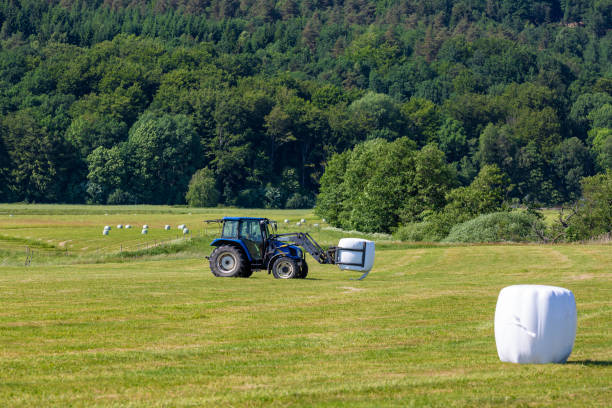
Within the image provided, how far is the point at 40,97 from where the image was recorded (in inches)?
6604

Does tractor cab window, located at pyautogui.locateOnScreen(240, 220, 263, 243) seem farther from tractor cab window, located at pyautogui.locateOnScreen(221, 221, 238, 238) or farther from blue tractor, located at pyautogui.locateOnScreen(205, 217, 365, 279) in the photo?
tractor cab window, located at pyautogui.locateOnScreen(221, 221, 238, 238)

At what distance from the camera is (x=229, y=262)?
105 feet

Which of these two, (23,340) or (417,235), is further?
(417,235)

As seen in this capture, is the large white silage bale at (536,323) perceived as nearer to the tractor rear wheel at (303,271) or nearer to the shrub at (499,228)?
the tractor rear wheel at (303,271)

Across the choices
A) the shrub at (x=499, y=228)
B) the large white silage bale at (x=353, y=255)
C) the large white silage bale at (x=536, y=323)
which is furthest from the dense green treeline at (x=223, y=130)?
the large white silage bale at (x=536, y=323)

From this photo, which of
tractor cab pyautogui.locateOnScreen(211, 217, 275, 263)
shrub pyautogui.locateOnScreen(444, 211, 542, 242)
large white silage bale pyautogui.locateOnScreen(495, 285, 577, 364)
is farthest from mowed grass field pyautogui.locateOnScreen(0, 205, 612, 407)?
shrub pyautogui.locateOnScreen(444, 211, 542, 242)

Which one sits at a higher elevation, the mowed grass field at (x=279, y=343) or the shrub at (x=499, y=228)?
the shrub at (x=499, y=228)

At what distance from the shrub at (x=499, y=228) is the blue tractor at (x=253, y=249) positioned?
3312 cm

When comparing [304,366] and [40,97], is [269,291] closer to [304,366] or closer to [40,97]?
[304,366]

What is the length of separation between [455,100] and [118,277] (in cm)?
16396

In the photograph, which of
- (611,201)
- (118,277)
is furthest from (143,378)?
(611,201)

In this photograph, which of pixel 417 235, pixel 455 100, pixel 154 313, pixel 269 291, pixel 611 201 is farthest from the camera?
pixel 455 100

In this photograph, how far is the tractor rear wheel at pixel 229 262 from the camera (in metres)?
31.6

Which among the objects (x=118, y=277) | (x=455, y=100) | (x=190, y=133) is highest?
(x=455, y=100)
